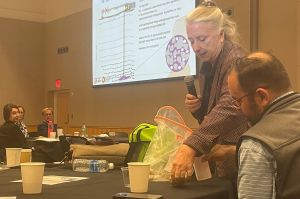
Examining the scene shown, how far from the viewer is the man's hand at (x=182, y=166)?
59.9 inches

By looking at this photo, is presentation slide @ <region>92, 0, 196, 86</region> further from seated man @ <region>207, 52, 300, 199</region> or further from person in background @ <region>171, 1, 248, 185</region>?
seated man @ <region>207, 52, 300, 199</region>

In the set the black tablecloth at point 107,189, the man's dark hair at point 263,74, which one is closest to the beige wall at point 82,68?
the black tablecloth at point 107,189

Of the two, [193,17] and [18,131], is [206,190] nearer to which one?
[193,17]

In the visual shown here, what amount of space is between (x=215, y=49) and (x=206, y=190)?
620mm

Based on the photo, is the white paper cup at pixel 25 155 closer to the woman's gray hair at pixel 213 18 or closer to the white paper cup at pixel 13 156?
the white paper cup at pixel 13 156

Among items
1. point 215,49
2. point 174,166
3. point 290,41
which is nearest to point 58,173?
point 174,166

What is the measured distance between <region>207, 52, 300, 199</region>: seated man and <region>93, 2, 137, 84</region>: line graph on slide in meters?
5.24

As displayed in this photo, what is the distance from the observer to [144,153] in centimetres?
193

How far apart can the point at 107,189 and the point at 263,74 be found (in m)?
0.61

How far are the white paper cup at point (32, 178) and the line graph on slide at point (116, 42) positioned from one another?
202 inches

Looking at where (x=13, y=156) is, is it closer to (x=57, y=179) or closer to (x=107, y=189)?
(x=57, y=179)

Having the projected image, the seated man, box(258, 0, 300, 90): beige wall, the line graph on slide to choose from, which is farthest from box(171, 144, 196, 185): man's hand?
the line graph on slide

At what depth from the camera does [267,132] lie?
3.91 feet

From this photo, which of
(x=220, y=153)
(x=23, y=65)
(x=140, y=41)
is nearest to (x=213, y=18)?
(x=220, y=153)
